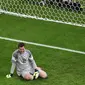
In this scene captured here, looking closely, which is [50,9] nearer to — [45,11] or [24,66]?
[45,11]

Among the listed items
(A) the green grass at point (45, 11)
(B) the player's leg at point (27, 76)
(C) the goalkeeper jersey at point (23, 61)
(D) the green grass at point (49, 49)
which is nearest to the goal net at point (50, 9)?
(A) the green grass at point (45, 11)

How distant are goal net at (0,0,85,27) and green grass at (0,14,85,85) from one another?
309 mm

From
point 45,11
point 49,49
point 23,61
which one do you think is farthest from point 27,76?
point 45,11

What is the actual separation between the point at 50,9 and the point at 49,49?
2811 millimetres

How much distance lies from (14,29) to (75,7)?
218 cm

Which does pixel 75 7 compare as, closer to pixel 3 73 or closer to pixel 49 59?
pixel 49 59

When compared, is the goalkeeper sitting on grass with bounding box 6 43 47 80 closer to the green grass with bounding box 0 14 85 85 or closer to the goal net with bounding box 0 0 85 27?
the green grass with bounding box 0 14 85 85

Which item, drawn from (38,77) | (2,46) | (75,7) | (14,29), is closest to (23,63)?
(38,77)

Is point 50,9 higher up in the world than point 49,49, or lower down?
higher up

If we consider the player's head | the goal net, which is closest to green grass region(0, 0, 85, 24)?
the goal net

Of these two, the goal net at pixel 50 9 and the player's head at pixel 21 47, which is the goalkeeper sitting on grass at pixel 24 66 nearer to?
the player's head at pixel 21 47

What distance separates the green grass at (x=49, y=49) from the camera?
8492 mm

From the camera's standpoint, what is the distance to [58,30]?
1134 cm

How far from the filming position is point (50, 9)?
12602 mm
